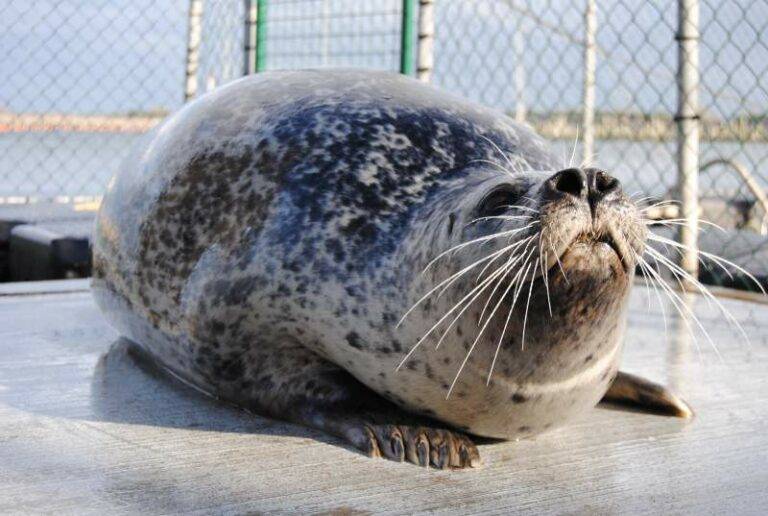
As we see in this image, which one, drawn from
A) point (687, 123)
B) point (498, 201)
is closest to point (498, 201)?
point (498, 201)

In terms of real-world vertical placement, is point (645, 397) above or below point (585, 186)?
below

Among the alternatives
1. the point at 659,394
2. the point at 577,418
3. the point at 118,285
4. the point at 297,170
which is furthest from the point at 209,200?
the point at 659,394

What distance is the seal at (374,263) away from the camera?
2072 mm

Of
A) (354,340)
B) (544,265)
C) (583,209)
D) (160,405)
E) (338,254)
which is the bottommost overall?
(160,405)

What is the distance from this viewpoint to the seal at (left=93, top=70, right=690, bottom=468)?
207cm

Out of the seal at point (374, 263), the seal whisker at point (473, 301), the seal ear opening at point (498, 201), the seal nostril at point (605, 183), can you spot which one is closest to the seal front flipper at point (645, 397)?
the seal at point (374, 263)

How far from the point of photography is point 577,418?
8.62 ft

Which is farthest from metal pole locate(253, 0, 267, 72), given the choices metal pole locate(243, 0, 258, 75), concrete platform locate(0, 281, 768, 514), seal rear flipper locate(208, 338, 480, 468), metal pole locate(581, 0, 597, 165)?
seal rear flipper locate(208, 338, 480, 468)

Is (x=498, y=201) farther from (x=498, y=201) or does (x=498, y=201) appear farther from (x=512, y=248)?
(x=512, y=248)

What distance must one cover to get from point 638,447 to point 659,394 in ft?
1.06

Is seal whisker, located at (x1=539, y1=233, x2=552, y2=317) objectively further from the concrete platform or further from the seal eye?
the concrete platform

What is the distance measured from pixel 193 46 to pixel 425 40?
70.3 inches

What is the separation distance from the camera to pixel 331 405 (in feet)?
8.21

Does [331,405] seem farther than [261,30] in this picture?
No
